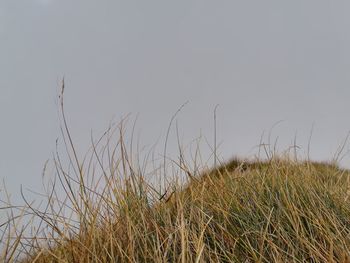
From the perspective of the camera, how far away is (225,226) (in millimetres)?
2719

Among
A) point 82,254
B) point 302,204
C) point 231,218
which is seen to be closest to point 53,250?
point 82,254

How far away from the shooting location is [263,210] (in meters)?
3.04

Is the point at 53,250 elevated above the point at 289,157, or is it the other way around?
the point at 289,157

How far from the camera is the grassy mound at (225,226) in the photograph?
2.50 meters

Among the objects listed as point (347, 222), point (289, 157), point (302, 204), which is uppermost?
point (289, 157)

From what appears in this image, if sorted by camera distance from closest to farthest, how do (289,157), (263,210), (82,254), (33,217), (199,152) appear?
(82,254) → (33,217) → (263,210) → (199,152) → (289,157)

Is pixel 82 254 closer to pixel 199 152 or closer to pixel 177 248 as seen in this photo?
pixel 177 248

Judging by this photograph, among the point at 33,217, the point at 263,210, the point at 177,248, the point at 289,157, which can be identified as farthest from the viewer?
the point at 289,157

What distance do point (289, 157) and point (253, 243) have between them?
1.72m

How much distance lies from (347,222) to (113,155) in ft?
4.21

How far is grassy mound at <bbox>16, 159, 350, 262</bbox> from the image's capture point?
8.19 feet

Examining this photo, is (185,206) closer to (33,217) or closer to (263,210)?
(263,210)

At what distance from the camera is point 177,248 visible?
2.61m

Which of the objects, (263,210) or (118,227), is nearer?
(118,227)
